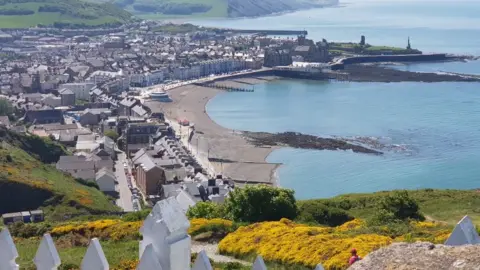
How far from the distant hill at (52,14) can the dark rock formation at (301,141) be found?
3871 inches

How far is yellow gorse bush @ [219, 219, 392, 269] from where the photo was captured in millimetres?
13195

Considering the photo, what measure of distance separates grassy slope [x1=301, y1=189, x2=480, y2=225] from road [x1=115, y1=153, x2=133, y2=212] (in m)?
13.9

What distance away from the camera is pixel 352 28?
190 meters

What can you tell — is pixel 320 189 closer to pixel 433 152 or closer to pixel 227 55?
pixel 433 152

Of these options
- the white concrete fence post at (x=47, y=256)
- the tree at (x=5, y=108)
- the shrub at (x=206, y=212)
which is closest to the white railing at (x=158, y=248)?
the white concrete fence post at (x=47, y=256)

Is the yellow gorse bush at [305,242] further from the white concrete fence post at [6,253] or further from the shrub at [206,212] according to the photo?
the white concrete fence post at [6,253]

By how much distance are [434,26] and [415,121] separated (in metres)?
136

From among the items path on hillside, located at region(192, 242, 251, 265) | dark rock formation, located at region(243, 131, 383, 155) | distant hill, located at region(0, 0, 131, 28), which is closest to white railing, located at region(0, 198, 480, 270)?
path on hillside, located at region(192, 242, 251, 265)

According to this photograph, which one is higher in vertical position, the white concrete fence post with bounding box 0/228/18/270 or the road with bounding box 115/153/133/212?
the white concrete fence post with bounding box 0/228/18/270

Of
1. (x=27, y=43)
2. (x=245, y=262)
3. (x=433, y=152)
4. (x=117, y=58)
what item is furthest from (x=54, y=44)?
(x=245, y=262)

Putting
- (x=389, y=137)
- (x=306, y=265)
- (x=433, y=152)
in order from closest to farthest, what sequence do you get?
1. (x=306, y=265)
2. (x=433, y=152)
3. (x=389, y=137)

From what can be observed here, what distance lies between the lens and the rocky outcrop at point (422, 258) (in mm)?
6301

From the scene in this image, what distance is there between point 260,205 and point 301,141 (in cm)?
3631

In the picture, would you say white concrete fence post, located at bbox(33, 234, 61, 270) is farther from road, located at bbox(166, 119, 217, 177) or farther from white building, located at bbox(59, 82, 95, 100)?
white building, located at bbox(59, 82, 95, 100)
